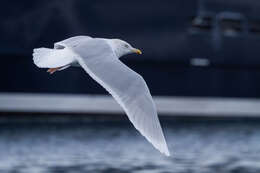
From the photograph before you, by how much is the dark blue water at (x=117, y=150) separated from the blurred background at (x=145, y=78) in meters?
0.05

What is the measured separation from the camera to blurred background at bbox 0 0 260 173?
41.5 feet

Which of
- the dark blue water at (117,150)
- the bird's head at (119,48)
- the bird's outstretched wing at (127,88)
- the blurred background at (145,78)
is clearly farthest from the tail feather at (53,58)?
the blurred background at (145,78)

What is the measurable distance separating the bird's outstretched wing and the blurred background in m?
5.07

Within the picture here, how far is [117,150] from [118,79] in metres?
5.44

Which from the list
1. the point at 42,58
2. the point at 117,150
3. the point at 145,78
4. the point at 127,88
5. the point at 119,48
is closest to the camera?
the point at 127,88

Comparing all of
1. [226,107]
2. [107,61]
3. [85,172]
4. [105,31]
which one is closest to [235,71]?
[226,107]

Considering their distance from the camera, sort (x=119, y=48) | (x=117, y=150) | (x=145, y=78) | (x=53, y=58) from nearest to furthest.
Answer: (x=53, y=58) < (x=119, y=48) < (x=117, y=150) < (x=145, y=78)

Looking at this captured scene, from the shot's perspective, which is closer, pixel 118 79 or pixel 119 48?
pixel 118 79

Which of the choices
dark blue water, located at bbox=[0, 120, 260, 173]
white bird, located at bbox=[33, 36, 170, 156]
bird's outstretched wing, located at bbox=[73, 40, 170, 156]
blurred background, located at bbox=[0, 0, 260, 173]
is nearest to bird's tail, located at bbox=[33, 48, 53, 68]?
white bird, located at bbox=[33, 36, 170, 156]

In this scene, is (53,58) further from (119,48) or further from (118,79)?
(118,79)

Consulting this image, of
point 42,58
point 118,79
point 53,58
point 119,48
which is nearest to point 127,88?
point 118,79

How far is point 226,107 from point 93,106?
5.05 meters

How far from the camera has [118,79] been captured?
16.0 feet

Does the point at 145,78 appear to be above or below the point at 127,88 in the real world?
above
